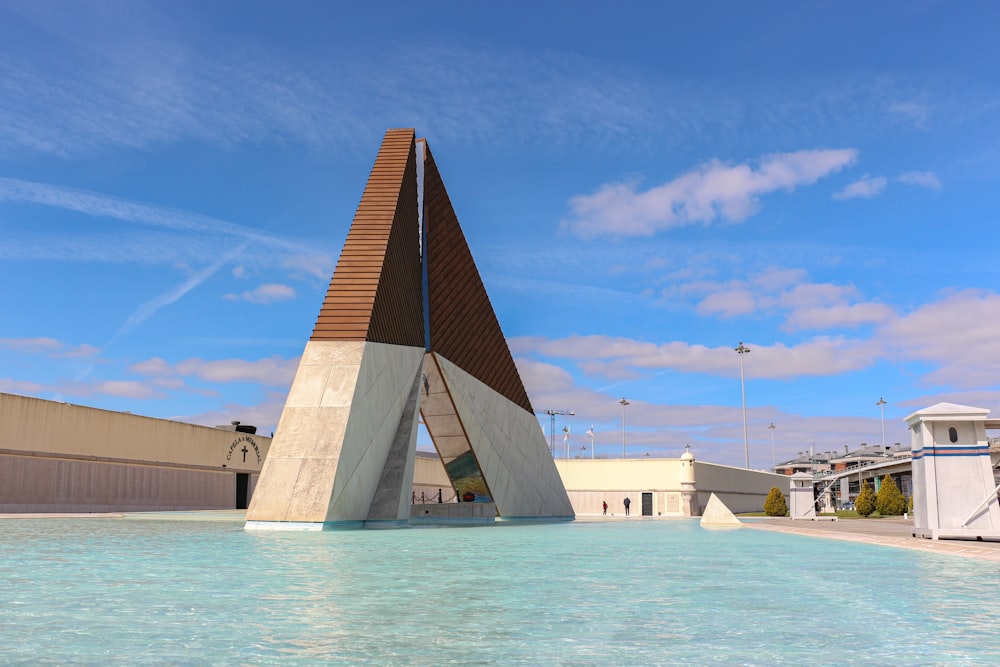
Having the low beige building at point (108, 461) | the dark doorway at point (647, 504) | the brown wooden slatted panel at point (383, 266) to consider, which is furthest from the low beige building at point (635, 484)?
the brown wooden slatted panel at point (383, 266)

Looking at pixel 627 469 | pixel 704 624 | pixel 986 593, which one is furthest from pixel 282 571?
pixel 627 469

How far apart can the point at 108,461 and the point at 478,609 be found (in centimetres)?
3048

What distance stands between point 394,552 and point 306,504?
20.6 feet

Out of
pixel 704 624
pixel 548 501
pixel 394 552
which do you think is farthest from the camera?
pixel 548 501

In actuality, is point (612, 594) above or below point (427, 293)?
below

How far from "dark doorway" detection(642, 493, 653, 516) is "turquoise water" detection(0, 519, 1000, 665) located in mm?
46967

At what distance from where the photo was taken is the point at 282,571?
892 centimetres

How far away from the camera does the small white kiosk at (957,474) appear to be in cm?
1612

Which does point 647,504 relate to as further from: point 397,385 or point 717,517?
point 397,385

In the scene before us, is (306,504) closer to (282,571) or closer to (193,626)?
(282,571)

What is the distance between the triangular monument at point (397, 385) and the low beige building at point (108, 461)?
13858 millimetres

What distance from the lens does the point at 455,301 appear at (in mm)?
27656

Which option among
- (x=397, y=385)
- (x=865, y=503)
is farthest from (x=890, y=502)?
(x=397, y=385)

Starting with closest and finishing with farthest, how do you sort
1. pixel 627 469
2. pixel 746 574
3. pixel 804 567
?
pixel 746 574 → pixel 804 567 → pixel 627 469
